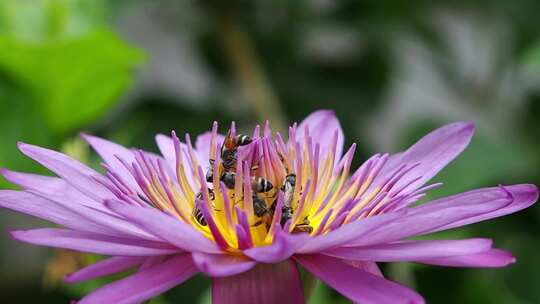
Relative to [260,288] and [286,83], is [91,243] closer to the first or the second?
[260,288]

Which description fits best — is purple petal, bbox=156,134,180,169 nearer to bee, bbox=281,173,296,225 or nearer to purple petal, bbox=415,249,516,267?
bee, bbox=281,173,296,225

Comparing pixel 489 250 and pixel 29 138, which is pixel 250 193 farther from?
pixel 29 138

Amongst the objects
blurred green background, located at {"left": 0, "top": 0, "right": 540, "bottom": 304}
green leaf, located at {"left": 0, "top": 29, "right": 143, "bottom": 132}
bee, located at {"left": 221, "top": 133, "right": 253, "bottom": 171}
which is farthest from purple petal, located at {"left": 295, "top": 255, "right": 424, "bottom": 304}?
green leaf, located at {"left": 0, "top": 29, "right": 143, "bottom": 132}

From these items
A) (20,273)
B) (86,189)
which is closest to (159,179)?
(86,189)

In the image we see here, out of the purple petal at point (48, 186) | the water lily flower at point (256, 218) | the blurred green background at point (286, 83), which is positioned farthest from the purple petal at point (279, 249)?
the blurred green background at point (286, 83)

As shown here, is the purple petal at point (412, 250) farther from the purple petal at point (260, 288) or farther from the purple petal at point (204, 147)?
the purple petal at point (204, 147)

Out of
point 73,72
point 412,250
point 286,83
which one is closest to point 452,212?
point 412,250

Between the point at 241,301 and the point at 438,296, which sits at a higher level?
the point at 241,301

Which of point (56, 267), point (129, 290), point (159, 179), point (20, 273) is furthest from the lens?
point (20, 273)
